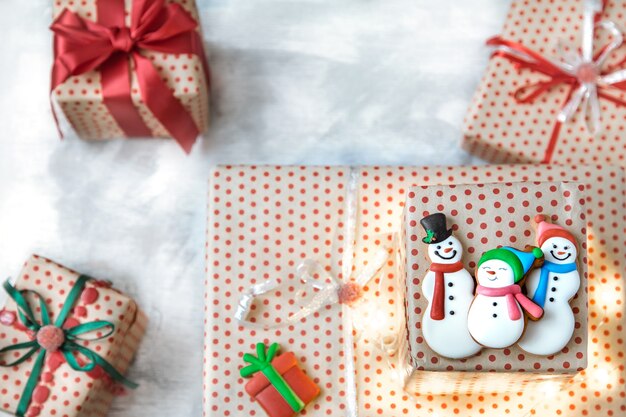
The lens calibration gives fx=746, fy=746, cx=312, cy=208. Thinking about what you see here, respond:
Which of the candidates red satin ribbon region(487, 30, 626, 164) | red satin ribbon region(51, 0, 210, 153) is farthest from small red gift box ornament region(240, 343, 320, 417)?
red satin ribbon region(487, 30, 626, 164)

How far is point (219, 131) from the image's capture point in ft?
5.17

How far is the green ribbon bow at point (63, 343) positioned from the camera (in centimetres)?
133

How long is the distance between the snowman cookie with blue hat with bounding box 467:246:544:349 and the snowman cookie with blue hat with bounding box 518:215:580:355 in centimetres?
2

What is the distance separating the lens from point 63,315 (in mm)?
1348

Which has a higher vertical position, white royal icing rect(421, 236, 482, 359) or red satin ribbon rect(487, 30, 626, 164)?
red satin ribbon rect(487, 30, 626, 164)

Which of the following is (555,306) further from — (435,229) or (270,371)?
(270,371)

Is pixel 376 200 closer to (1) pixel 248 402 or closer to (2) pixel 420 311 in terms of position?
(2) pixel 420 311

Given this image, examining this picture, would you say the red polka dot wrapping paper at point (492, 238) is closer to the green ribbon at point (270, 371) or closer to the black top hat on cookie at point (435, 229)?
the black top hat on cookie at point (435, 229)

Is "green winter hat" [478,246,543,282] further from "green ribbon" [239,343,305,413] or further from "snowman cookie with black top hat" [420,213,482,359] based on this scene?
"green ribbon" [239,343,305,413]

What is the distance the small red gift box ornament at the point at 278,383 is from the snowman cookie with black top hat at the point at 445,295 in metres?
0.28

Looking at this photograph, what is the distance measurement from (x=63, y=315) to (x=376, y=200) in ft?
1.98

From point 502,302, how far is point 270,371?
42 cm

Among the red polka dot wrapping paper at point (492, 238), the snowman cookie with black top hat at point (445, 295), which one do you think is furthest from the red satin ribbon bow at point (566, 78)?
the snowman cookie with black top hat at point (445, 295)

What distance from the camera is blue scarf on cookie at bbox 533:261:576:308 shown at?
3.23 ft
